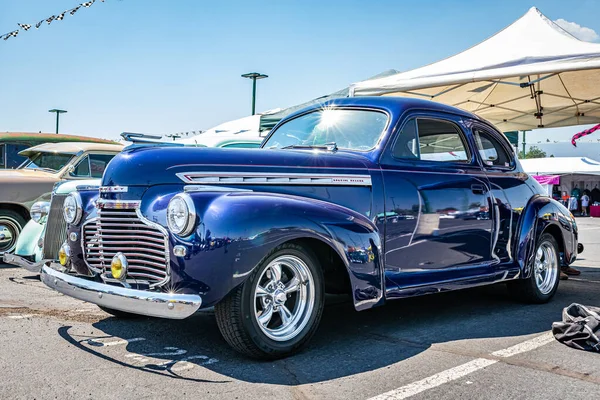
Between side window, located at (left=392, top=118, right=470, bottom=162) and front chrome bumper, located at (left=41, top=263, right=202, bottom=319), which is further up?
side window, located at (left=392, top=118, right=470, bottom=162)

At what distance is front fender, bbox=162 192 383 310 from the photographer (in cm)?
327

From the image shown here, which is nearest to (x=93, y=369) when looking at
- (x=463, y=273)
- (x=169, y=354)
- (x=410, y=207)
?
(x=169, y=354)

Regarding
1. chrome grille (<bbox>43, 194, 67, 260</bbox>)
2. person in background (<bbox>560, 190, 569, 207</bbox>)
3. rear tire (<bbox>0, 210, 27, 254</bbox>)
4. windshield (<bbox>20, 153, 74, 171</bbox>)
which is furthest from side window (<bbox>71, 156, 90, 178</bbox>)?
person in background (<bbox>560, 190, 569, 207</bbox>)

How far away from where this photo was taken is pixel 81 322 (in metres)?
4.63

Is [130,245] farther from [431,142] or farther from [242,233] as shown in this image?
[431,142]

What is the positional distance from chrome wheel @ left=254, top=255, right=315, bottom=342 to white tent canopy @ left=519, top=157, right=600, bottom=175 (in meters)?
26.5

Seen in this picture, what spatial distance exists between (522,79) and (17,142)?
9624 mm

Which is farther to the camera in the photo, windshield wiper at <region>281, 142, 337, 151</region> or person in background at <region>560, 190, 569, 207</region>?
person in background at <region>560, 190, 569, 207</region>

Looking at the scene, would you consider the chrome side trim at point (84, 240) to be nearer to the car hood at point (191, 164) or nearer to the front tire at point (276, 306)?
the car hood at point (191, 164)

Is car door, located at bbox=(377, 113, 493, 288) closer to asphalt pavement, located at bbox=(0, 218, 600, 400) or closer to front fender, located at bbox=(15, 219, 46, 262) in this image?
asphalt pavement, located at bbox=(0, 218, 600, 400)

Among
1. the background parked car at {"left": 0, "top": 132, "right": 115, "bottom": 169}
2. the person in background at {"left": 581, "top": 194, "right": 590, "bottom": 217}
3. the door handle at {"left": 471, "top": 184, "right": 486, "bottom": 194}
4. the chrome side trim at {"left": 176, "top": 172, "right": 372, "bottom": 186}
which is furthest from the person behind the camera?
the person in background at {"left": 581, "top": 194, "right": 590, "bottom": 217}

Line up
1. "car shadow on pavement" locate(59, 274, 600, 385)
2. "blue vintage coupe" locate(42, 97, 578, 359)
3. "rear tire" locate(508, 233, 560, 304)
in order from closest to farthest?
1. "blue vintage coupe" locate(42, 97, 578, 359)
2. "car shadow on pavement" locate(59, 274, 600, 385)
3. "rear tire" locate(508, 233, 560, 304)

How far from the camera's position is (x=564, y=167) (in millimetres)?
28078

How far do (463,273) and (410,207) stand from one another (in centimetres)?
85
